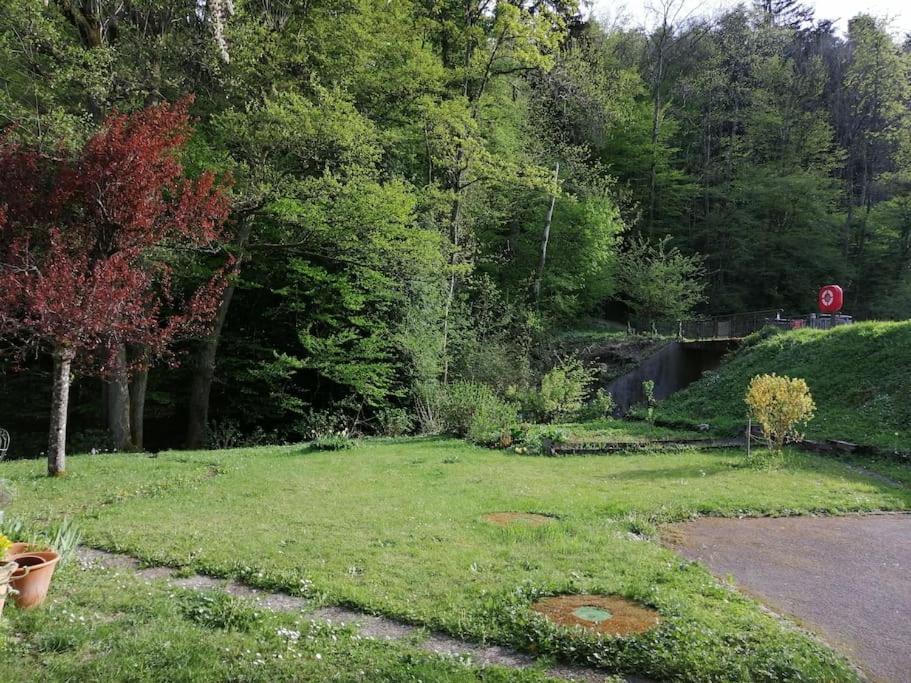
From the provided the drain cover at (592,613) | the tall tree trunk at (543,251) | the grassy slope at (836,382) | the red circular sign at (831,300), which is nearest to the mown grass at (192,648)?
the drain cover at (592,613)

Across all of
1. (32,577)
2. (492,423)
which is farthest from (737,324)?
(32,577)

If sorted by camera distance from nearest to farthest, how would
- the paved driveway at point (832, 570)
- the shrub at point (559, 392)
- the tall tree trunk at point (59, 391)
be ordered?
the paved driveway at point (832, 570), the tall tree trunk at point (59, 391), the shrub at point (559, 392)

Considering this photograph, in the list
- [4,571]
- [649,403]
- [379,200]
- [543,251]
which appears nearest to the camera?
[4,571]

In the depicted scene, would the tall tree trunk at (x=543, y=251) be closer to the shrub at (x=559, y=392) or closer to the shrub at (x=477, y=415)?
the shrub at (x=559, y=392)

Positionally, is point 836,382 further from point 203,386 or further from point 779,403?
point 203,386

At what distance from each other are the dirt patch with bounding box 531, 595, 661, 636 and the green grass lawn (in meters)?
0.12

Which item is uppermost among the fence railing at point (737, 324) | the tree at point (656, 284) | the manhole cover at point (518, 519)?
the tree at point (656, 284)

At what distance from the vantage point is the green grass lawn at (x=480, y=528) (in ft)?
14.1

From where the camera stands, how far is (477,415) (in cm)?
1581

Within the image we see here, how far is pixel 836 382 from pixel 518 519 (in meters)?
12.5

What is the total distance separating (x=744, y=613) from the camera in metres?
4.72

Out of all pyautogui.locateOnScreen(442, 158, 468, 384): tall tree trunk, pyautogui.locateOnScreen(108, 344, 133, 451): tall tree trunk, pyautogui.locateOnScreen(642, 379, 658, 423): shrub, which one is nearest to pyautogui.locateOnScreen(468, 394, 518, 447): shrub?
pyautogui.locateOnScreen(642, 379, 658, 423): shrub

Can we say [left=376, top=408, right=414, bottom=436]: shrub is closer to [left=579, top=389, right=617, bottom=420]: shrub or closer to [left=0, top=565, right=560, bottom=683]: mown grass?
[left=579, top=389, right=617, bottom=420]: shrub

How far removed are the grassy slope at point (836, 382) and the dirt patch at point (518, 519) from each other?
8507 mm
